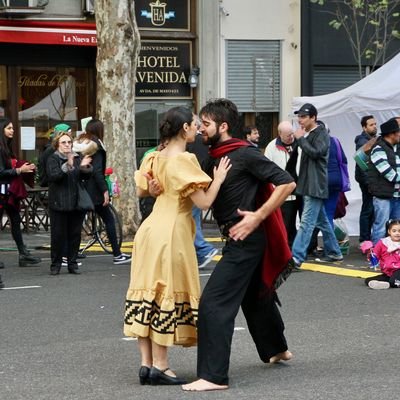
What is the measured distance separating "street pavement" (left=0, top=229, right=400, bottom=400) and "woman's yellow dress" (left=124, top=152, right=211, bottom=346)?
401 millimetres

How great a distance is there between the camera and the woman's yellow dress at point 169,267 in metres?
6.92

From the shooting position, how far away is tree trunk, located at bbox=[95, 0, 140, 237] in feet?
56.5

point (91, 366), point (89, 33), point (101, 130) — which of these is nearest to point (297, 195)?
point (101, 130)

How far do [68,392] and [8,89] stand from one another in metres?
15.7

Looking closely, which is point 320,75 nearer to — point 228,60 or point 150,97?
point 228,60

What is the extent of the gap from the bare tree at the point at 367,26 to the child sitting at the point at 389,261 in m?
12.4

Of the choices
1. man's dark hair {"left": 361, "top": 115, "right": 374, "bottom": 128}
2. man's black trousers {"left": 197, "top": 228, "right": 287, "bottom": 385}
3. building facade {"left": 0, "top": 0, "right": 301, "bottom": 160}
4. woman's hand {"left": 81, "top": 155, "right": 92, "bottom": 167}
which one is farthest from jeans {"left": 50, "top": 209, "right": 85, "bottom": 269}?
building facade {"left": 0, "top": 0, "right": 301, "bottom": 160}

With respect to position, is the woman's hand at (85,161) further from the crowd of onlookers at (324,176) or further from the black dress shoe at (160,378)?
the black dress shoe at (160,378)

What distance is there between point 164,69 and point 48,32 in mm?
2998

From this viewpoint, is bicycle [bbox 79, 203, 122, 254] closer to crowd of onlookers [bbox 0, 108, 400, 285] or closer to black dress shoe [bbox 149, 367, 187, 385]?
crowd of onlookers [bbox 0, 108, 400, 285]

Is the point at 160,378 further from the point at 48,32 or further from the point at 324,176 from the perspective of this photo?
the point at 48,32

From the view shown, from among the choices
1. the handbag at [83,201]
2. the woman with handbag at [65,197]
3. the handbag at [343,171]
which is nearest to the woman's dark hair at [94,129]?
the woman with handbag at [65,197]

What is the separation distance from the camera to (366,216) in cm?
1541

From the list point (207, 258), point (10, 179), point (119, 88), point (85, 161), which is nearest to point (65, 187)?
point (85, 161)
